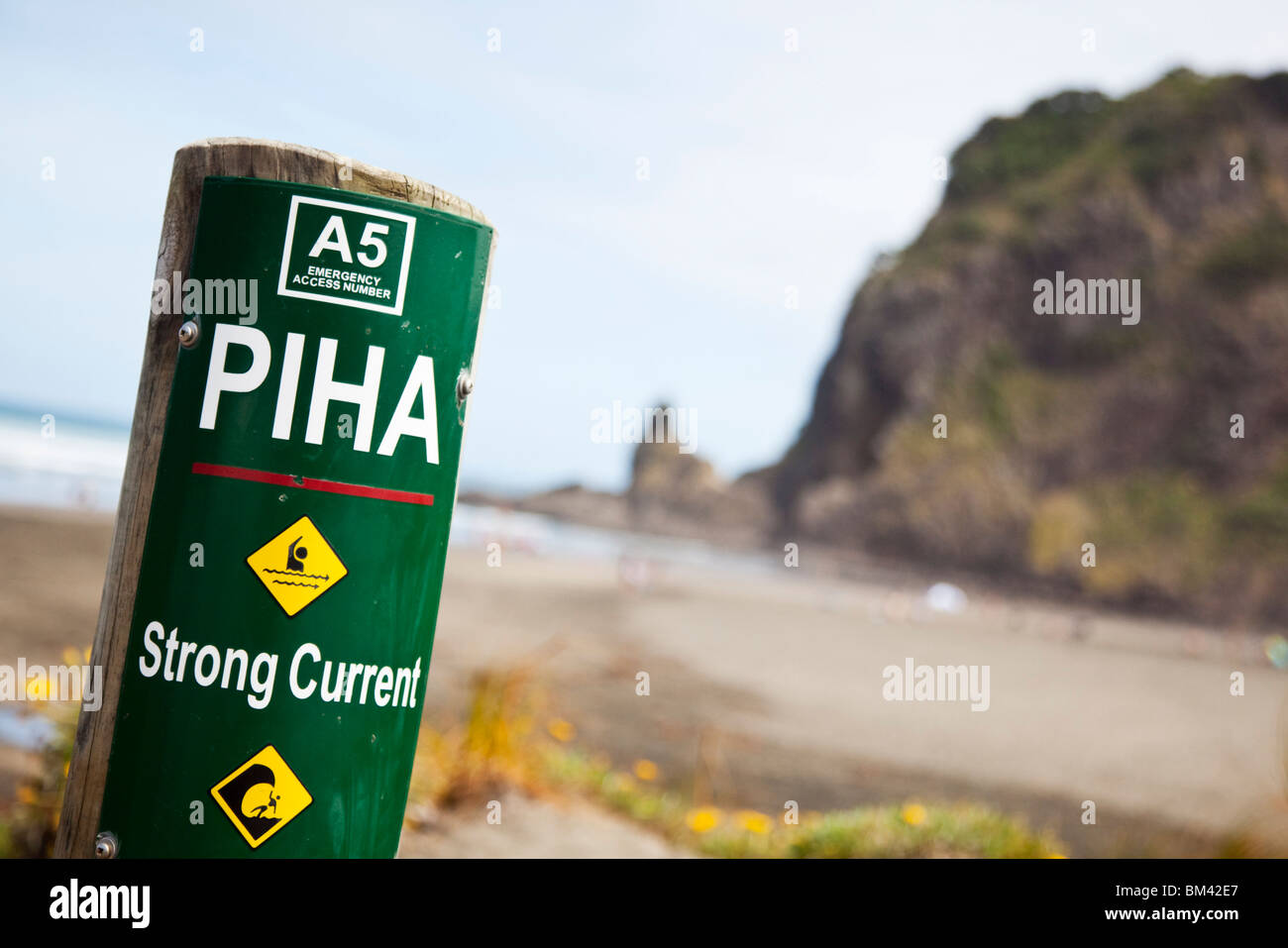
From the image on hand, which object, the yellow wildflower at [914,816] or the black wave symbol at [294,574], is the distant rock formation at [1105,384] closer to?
the yellow wildflower at [914,816]

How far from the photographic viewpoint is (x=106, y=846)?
1.99 meters

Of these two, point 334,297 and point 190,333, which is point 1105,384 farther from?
point 190,333

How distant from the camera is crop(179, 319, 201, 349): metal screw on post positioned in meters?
1.99

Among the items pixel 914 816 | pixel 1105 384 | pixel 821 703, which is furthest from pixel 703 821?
pixel 1105 384

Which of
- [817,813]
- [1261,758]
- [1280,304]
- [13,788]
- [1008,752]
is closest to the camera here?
[13,788]

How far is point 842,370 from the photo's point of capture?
2643 inches

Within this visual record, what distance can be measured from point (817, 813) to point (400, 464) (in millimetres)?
5586

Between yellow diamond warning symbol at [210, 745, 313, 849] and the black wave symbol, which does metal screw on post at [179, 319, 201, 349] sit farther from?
yellow diamond warning symbol at [210, 745, 313, 849]

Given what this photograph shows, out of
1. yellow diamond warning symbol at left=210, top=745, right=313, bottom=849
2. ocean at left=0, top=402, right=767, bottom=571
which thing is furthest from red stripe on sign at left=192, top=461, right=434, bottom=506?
ocean at left=0, top=402, right=767, bottom=571

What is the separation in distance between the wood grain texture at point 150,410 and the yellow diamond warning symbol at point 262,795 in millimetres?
256

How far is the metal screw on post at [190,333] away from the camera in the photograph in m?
1.99

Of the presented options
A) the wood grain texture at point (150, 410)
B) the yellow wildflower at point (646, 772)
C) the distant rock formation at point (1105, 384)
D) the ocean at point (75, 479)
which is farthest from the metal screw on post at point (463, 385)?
the distant rock formation at point (1105, 384)

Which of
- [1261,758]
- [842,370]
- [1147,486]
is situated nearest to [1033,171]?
[842,370]

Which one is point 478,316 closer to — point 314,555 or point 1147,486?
point 314,555
